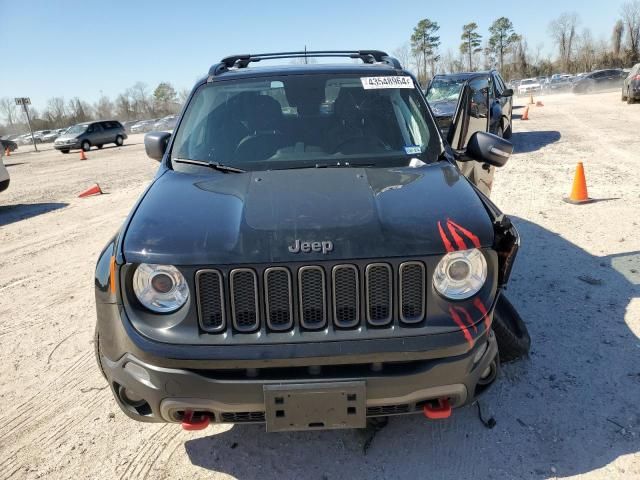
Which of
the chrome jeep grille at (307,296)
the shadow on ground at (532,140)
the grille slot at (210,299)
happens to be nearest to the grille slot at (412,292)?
the chrome jeep grille at (307,296)

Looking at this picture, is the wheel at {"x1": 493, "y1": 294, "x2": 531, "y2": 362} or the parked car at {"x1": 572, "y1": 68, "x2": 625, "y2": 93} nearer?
the wheel at {"x1": 493, "y1": 294, "x2": 531, "y2": 362}

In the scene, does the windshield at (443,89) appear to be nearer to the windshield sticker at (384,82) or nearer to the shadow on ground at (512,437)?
the windshield sticker at (384,82)

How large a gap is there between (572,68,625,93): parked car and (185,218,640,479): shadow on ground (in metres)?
42.8

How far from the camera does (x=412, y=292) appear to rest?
2.34m

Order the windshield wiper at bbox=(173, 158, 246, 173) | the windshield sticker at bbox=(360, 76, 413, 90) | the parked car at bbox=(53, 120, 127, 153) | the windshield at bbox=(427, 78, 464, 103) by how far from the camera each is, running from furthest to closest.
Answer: the parked car at bbox=(53, 120, 127, 153), the windshield at bbox=(427, 78, 464, 103), the windshield sticker at bbox=(360, 76, 413, 90), the windshield wiper at bbox=(173, 158, 246, 173)

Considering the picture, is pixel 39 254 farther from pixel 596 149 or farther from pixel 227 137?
pixel 596 149

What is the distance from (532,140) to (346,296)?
14.1m

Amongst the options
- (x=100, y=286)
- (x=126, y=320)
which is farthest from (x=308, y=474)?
(x=100, y=286)

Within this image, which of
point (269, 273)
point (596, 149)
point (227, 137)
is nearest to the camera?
point (269, 273)

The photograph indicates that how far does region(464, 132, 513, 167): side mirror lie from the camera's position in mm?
3492

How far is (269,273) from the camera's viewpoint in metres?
2.29

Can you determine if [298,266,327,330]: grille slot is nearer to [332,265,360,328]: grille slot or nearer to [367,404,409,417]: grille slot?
[332,265,360,328]: grille slot

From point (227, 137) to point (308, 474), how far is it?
216cm

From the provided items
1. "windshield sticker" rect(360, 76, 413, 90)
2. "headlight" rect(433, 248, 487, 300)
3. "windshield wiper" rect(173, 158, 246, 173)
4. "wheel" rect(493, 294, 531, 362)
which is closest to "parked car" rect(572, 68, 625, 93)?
"windshield sticker" rect(360, 76, 413, 90)
